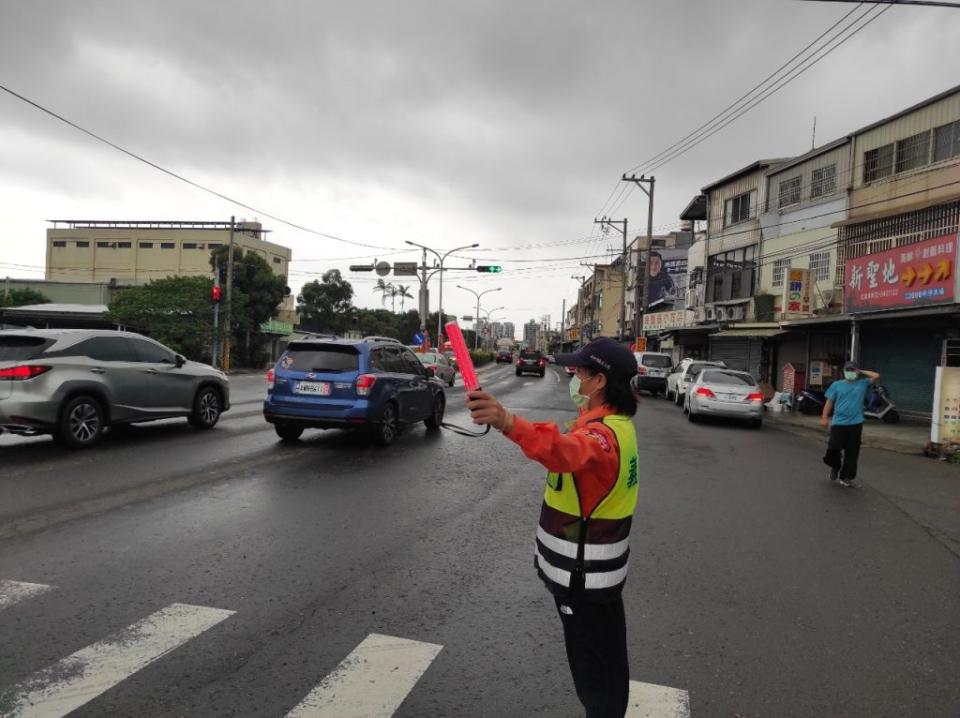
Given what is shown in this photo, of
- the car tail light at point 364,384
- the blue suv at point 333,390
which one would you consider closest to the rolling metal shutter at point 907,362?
the blue suv at point 333,390

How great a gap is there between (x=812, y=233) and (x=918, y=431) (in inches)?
418

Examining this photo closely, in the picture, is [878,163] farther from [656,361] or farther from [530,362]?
[530,362]

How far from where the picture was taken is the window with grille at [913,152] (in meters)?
19.6

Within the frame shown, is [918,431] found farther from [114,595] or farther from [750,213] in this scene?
[114,595]

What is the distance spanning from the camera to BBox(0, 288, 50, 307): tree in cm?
4367

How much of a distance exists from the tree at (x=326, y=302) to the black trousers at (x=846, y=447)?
5258 cm

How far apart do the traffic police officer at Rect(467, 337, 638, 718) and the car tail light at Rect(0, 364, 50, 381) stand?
324 inches

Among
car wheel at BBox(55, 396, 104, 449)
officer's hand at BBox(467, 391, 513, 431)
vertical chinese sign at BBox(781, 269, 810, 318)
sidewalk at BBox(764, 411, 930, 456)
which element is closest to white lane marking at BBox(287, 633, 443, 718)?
officer's hand at BBox(467, 391, 513, 431)

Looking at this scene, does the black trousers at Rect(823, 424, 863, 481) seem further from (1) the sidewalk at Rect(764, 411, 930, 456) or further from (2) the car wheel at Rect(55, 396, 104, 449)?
(2) the car wheel at Rect(55, 396, 104, 449)

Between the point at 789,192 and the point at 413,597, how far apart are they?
27.2 meters

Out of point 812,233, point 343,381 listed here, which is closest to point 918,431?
point 812,233

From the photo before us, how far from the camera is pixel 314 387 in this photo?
9.91 m

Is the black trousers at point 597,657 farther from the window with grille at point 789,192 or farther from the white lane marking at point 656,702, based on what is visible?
the window with grille at point 789,192

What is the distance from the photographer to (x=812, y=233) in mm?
24672
